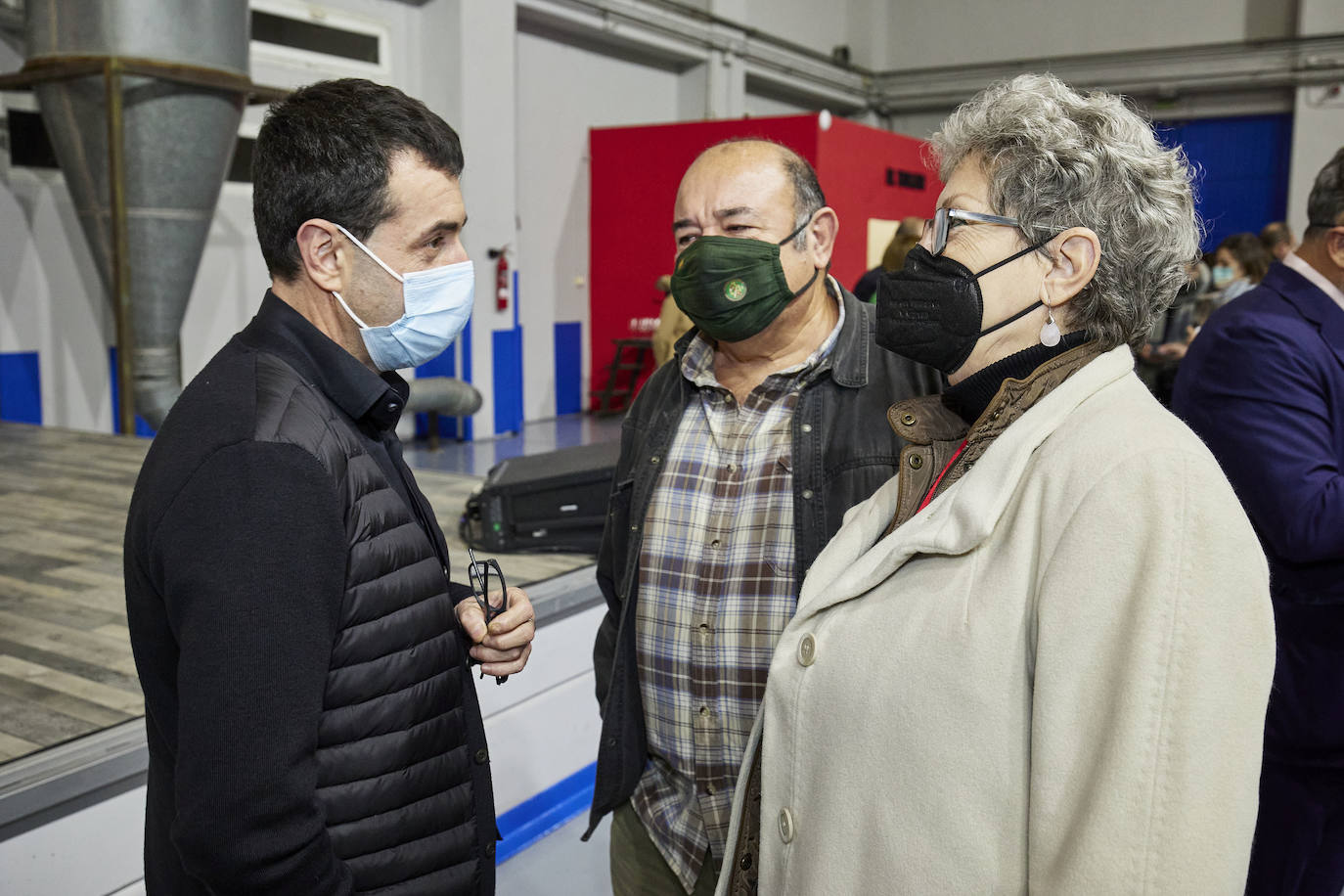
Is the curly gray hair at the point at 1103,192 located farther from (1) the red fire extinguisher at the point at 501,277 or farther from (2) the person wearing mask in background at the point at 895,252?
(1) the red fire extinguisher at the point at 501,277

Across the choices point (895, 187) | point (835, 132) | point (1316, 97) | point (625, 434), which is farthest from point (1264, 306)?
point (1316, 97)

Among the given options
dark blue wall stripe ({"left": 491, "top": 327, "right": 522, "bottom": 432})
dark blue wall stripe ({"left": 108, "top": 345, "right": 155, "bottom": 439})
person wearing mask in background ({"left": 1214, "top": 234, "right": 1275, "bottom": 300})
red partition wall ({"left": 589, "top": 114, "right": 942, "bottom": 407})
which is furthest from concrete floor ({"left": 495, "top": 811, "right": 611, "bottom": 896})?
red partition wall ({"left": 589, "top": 114, "right": 942, "bottom": 407})

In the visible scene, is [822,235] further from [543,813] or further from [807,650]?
[543,813]

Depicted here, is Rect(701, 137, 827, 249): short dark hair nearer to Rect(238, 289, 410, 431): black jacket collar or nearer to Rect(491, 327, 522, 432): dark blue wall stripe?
Rect(238, 289, 410, 431): black jacket collar

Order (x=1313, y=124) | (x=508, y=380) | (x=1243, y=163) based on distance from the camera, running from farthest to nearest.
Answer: (x=1243, y=163) < (x=1313, y=124) < (x=508, y=380)

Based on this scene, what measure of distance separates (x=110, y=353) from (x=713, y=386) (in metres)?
5.51

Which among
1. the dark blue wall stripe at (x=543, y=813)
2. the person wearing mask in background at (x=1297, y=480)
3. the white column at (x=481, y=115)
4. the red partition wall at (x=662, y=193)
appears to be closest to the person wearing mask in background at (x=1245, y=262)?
the red partition wall at (x=662, y=193)

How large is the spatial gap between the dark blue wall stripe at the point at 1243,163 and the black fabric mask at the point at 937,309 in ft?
38.3

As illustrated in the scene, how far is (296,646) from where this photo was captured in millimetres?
1014

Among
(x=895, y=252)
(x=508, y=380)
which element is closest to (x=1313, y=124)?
(x=895, y=252)

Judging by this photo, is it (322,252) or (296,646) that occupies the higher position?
(322,252)

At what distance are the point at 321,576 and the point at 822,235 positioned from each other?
3.85 ft

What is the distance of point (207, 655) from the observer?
0.98m

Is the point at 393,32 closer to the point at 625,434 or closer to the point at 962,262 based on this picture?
the point at 625,434
